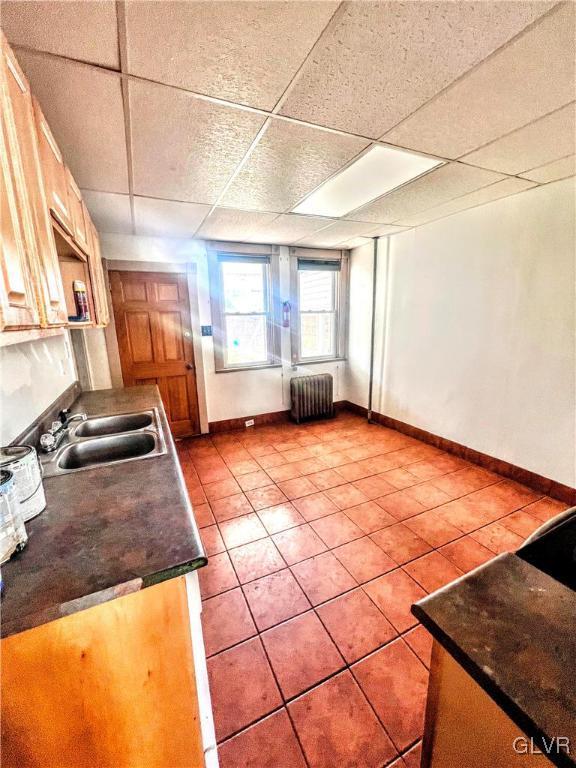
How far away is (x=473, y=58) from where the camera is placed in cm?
113

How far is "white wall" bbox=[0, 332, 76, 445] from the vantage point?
1.35 meters

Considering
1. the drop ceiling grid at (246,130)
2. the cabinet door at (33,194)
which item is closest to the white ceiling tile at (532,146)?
the drop ceiling grid at (246,130)

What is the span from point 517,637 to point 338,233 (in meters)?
3.72

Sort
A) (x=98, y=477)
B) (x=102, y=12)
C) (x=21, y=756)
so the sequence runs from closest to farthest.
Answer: (x=21, y=756), (x=102, y=12), (x=98, y=477)

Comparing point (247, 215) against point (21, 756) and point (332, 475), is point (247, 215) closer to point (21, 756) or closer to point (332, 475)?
point (332, 475)

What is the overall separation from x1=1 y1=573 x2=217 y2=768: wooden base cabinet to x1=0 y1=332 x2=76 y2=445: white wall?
3.02 feet

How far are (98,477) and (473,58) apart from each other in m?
2.24

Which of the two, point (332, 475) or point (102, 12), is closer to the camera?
point (102, 12)

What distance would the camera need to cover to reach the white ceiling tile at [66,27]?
91 centimetres

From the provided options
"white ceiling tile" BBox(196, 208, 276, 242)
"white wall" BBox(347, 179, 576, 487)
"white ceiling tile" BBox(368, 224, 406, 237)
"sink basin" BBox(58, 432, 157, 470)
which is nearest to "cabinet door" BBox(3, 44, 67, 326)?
"sink basin" BBox(58, 432, 157, 470)

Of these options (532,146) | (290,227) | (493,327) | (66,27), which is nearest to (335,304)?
(290,227)

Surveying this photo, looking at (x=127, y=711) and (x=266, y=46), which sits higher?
(x=266, y=46)

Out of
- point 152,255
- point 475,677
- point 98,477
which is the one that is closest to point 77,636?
point 98,477

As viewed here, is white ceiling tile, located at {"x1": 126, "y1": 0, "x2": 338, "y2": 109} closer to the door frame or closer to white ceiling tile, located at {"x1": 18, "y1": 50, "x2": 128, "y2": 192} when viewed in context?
white ceiling tile, located at {"x1": 18, "y1": 50, "x2": 128, "y2": 192}
